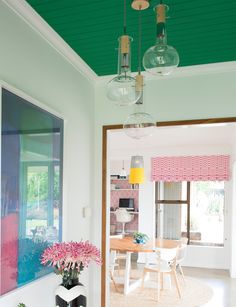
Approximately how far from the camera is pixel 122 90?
1.39m

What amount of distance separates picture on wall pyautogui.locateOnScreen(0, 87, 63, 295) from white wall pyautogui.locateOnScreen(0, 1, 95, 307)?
100 millimetres

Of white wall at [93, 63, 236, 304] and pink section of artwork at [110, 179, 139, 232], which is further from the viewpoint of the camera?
pink section of artwork at [110, 179, 139, 232]

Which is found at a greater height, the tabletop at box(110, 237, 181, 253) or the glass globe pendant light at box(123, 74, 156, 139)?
the glass globe pendant light at box(123, 74, 156, 139)

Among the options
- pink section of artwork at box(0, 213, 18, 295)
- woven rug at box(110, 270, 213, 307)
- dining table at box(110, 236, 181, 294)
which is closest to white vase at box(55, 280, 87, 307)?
pink section of artwork at box(0, 213, 18, 295)

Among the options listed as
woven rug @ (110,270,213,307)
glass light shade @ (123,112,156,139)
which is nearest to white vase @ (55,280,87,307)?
glass light shade @ (123,112,156,139)

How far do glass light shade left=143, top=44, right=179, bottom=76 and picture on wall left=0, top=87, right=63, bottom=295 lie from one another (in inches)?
36.7

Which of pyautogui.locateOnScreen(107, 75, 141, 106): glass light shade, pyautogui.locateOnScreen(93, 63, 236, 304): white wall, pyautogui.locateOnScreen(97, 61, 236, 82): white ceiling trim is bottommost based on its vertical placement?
pyautogui.locateOnScreen(107, 75, 141, 106): glass light shade

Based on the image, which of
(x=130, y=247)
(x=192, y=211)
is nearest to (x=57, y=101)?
(x=130, y=247)

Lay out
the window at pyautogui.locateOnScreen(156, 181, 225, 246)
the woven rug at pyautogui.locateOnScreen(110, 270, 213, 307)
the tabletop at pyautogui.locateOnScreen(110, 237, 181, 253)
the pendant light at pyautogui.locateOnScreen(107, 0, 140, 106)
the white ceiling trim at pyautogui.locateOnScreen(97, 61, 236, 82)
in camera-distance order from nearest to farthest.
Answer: the pendant light at pyautogui.locateOnScreen(107, 0, 140, 106) → the white ceiling trim at pyautogui.locateOnScreen(97, 61, 236, 82) → the woven rug at pyautogui.locateOnScreen(110, 270, 213, 307) → the tabletop at pyautogui.locateOnScreen(110, 237, 181, 253) → the window at pyautogui.locateOnScreen(156, 181, 225, 246)

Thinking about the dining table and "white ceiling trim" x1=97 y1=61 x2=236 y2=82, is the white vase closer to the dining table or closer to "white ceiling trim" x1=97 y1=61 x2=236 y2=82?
"white ceiling trim" x1=97 y1=61 x2=236 y2=82

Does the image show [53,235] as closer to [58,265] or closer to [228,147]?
[58,265]

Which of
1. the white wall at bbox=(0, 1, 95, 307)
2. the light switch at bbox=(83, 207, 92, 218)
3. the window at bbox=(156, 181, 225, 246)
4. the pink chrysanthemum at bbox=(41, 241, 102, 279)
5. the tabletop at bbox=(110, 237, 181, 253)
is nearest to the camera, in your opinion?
the pink chrysanthemum at bbox=(41, 241, 102, 279)

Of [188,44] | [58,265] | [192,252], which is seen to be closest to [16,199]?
[58,265]

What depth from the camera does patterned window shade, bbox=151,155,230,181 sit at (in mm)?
6738
